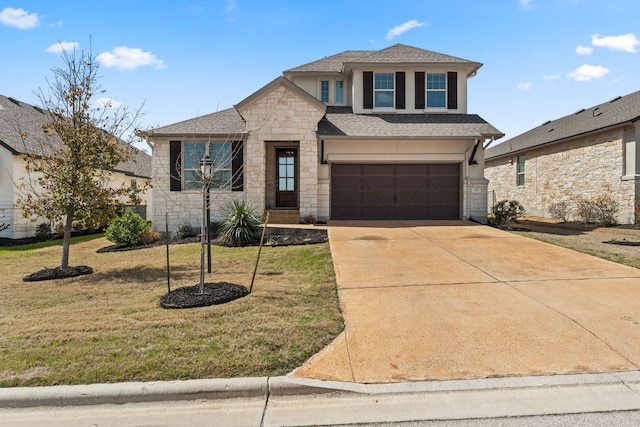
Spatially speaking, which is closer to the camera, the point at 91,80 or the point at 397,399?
the point at 397,399

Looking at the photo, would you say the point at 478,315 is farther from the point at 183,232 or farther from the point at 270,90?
the point at 270,90

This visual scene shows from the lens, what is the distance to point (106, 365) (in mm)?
4055

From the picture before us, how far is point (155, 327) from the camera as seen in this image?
5.12 m

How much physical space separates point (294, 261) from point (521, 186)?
65.6ft

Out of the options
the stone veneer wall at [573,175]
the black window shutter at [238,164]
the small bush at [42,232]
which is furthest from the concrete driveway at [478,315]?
the small bush at [42,232]

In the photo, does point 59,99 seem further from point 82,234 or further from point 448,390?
point 82,234

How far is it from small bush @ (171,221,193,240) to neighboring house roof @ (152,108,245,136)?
3439mm

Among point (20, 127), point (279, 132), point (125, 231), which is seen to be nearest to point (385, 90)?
point (279, 132)

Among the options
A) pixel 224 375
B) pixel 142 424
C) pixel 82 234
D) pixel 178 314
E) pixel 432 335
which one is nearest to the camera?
pixel 142 424

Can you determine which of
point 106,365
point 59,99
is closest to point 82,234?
point 59,99

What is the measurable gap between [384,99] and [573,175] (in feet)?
33.5

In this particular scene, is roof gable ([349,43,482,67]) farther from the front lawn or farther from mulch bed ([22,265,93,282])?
mulch bed ([22,265,93,282])

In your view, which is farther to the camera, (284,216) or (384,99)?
(384,99)

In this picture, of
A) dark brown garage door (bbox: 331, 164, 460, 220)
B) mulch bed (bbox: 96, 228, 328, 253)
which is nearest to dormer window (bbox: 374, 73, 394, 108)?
dark brown garage door (bbox: 331, 164, 460, 220)
